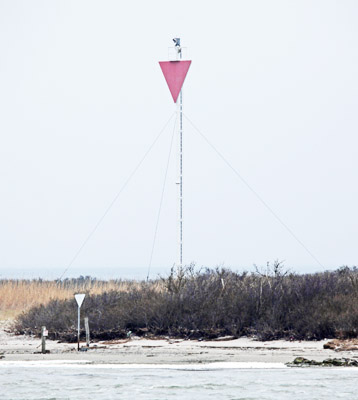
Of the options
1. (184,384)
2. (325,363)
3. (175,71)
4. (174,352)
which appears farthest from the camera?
(175,71)

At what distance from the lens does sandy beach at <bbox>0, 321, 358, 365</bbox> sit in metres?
16.5

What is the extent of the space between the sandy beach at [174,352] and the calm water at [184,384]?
0.77 metres

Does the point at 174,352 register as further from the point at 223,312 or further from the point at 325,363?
the point at 325,363

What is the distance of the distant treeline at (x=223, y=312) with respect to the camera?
18.0 m

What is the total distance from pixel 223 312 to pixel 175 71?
23.0ft

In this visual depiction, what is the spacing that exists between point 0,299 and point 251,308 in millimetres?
10456

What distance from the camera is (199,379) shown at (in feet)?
49.4

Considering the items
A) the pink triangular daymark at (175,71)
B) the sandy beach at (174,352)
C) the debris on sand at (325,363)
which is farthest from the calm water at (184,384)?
the pink triangular daymark at (175,71)

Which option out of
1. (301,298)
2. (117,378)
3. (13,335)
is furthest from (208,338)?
(13,335)

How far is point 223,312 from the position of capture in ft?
61.3

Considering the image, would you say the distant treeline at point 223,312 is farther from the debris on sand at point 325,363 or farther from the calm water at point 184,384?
the calm water at point 184,384

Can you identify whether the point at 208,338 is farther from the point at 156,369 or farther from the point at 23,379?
the point at 23,379

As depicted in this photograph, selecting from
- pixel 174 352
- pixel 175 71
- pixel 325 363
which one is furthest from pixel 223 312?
pixel 175 71

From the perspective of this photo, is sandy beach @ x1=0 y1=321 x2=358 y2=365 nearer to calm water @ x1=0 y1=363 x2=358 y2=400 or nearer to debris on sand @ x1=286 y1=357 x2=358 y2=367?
debris on sand @ x1=286 y1=357 x2=358 y2=367
